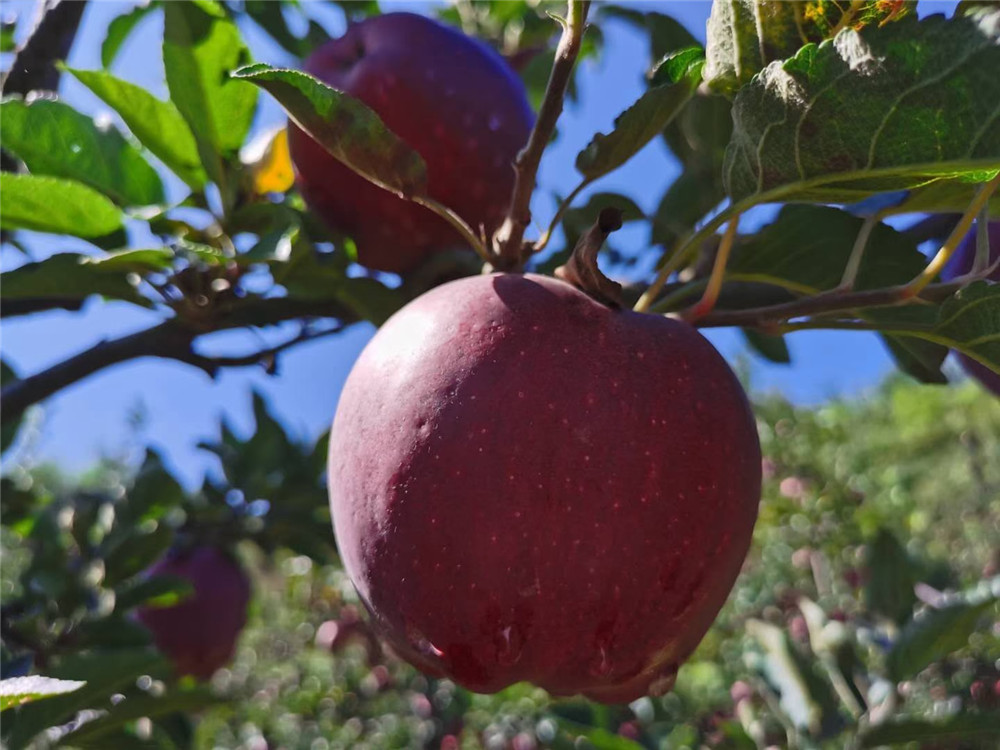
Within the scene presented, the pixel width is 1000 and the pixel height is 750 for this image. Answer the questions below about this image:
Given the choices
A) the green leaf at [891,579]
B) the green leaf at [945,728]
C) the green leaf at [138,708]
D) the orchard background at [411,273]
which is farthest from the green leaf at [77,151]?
the green leaf at [891,579]

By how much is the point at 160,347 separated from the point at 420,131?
12.7 inches

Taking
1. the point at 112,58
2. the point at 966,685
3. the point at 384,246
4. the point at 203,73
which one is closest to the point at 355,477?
the point at 384,246

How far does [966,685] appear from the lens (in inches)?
62.4

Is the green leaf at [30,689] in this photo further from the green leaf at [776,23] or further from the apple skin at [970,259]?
the apple skin at [970,259]

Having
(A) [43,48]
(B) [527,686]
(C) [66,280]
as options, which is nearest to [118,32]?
(A) [43,48]

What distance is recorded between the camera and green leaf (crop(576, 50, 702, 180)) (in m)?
0.57

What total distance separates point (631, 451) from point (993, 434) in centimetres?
707

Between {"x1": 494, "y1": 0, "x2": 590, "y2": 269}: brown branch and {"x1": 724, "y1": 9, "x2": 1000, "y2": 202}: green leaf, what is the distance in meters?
0.10

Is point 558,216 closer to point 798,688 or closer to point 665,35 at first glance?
point 665,35

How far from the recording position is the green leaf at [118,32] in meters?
1.06

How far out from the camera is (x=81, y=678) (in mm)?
758

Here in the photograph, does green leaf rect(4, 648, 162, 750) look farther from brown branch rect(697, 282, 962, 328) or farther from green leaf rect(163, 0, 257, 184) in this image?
brown branch rect(697, 282, 962, 328)

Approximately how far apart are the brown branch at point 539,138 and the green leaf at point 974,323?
251 mm

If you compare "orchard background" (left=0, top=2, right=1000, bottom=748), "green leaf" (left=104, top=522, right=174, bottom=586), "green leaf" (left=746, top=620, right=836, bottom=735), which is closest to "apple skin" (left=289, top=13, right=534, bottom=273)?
"orchard background" (left=0, top=2, right=1000, bottom=748)
